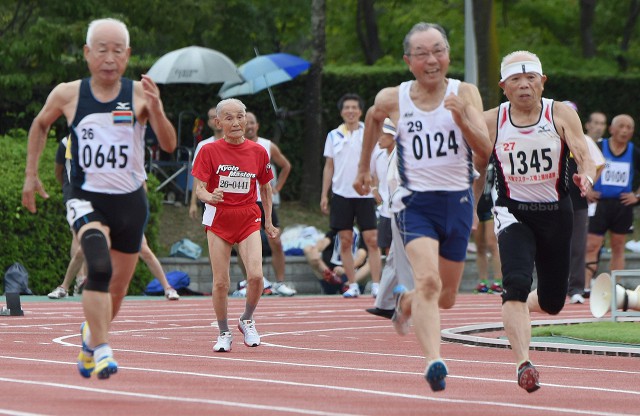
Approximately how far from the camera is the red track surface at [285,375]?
8.74 metres

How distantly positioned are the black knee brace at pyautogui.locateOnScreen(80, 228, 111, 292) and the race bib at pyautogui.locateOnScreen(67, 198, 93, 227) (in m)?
0.17

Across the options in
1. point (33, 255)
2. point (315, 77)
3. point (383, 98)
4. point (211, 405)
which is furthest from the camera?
point (315, 77)

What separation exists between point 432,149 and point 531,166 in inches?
35.6

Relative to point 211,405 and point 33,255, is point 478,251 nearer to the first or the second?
point 33,255

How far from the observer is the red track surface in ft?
28.7

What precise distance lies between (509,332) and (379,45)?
3009 centimetres

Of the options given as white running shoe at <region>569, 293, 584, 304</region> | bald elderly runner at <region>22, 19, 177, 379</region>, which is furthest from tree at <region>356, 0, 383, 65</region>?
bald elderly runner at <region>22, 19, 177, 379</region>

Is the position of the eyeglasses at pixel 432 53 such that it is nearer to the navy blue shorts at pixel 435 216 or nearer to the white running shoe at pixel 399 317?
the navy blue shorts at pixel 435 216

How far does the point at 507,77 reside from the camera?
1036 centimetres

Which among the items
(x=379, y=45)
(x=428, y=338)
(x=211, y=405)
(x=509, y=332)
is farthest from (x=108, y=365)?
(x=379, y=45)

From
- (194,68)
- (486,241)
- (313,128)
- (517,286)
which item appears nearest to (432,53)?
(517,286)

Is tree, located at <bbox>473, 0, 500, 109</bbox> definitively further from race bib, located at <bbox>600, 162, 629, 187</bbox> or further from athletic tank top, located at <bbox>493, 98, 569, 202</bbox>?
athletic tank top, located at <bbox>493, 98, 569, 202</bbox>

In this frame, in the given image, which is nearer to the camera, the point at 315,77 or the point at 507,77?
the point at 507,77

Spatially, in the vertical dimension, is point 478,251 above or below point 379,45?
below
